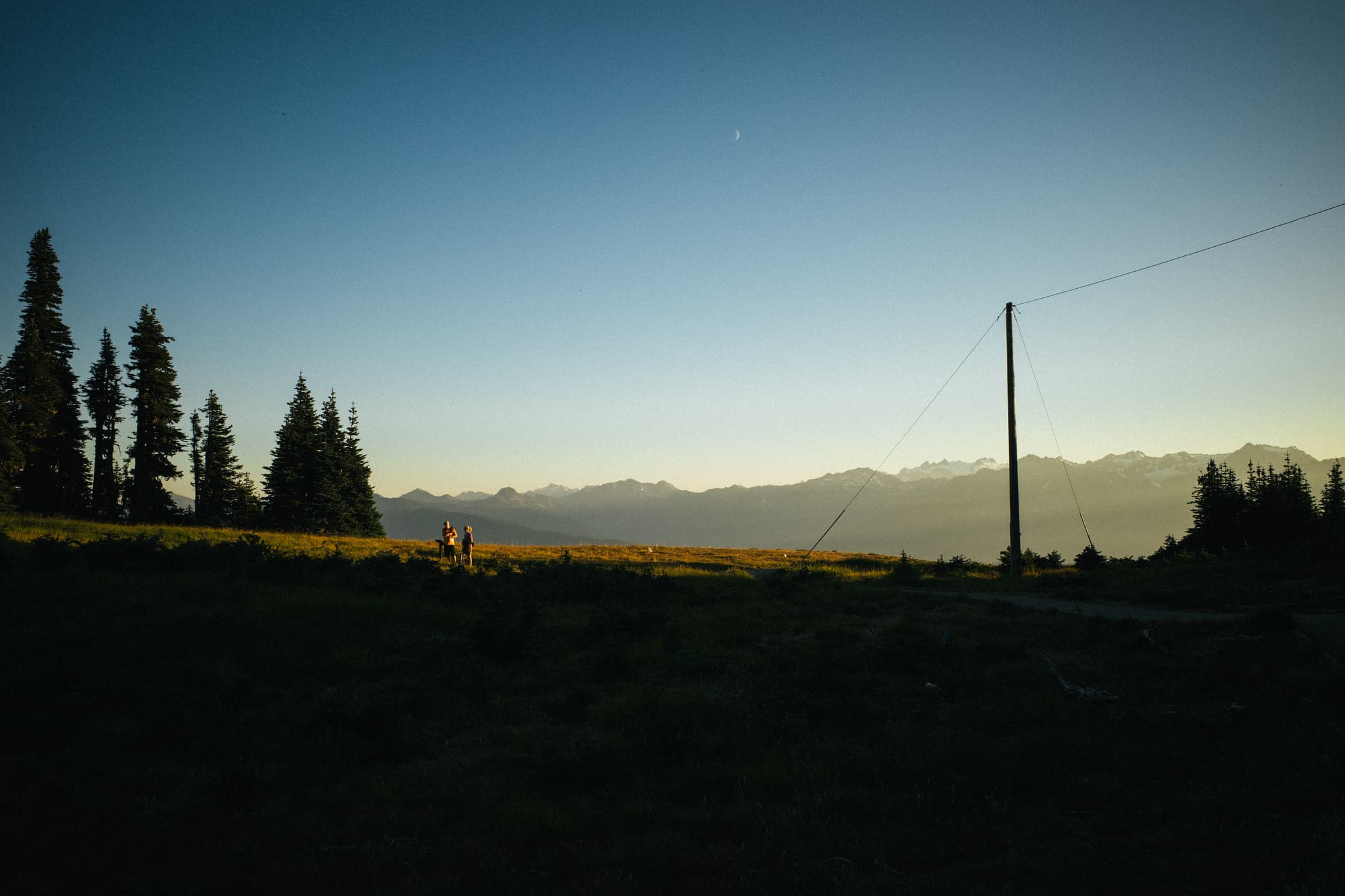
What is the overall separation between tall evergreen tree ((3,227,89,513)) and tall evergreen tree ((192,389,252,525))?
46.4ft

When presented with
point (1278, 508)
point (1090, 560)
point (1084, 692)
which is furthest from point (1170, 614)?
point (1278, 508)

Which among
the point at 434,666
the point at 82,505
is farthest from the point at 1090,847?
the point at 82,505

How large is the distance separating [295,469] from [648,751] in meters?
61.9

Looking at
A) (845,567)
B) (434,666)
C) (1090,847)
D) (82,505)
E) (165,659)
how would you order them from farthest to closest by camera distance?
(82,505)
(845,567)
(434,666)
(165,659)
(1090,847)

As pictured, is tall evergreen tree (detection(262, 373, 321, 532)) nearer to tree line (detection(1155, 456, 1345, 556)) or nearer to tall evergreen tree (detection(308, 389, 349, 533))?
tall evergreen tree (detection(308, 389, 349, 533))

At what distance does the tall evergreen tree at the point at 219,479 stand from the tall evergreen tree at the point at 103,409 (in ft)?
35.9

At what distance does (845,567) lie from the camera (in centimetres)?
3253

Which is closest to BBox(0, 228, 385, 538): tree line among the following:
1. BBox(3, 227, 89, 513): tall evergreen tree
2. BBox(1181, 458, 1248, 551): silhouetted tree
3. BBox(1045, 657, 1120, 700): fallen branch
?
BBox(3, 227, 89, 513): tall evergreen tree

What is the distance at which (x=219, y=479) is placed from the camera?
69.0 meters

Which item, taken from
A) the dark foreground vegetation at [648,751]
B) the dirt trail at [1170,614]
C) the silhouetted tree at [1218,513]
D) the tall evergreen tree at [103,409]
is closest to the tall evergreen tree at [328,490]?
the tall evergreen tree at [103,409]

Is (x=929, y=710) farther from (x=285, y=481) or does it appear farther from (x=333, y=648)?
(x=285, y=481)

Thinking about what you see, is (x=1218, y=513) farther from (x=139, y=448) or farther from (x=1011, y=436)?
(x=139, y=448)

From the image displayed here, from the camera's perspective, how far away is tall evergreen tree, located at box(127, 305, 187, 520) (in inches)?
2008

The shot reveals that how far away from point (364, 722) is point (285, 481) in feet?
193
